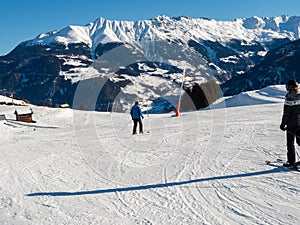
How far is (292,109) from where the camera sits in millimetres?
7809

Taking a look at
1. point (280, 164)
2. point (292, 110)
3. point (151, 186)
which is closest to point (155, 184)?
point (151, 186)

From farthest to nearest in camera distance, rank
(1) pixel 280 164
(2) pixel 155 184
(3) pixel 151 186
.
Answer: (1) pixel 280 164
(2) pixel 155 184
(3) pixel 151 186

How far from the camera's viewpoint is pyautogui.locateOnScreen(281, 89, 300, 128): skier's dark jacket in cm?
773

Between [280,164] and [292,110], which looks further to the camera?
[280,164]

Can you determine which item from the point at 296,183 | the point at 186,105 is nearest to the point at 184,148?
the point at 296,183

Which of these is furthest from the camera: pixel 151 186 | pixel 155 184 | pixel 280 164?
pixel 280 164

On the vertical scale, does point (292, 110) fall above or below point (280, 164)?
above

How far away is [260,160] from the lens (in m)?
9.30

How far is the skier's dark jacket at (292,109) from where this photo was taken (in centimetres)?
773

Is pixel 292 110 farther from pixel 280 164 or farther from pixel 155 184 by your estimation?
pixel 155 184

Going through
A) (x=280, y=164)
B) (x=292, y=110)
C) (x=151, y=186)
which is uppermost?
(x=292, y=110)

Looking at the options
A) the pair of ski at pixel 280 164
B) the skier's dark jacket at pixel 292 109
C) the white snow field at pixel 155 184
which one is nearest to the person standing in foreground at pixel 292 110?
A: the skier's dark jacket at pixel 292 109

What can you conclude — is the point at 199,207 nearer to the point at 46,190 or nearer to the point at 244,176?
the point at 244,176

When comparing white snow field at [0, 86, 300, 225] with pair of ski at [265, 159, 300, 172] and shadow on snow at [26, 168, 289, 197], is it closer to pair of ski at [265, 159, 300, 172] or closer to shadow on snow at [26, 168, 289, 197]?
shadow on snow at [26, 168, 289, 197]
